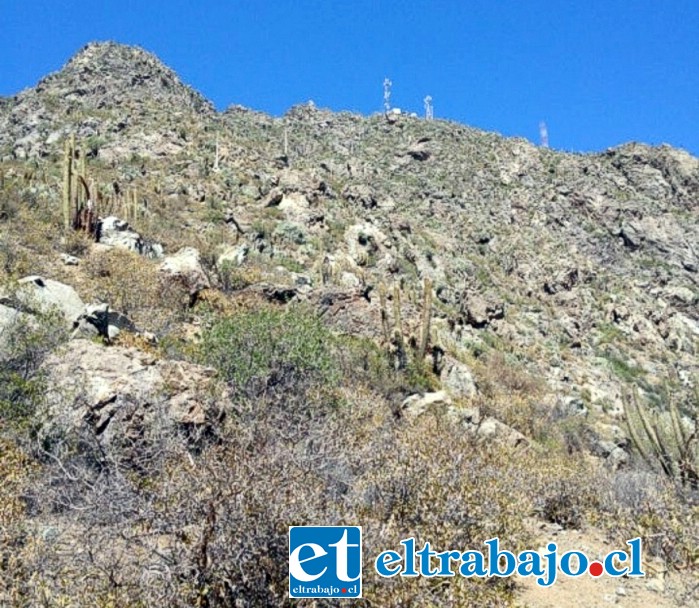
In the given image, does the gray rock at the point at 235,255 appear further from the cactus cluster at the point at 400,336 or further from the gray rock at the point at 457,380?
the gray rock at the point at 457,380

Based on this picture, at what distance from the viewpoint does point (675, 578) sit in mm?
5727

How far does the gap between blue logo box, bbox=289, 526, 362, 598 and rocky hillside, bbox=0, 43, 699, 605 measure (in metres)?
0.17

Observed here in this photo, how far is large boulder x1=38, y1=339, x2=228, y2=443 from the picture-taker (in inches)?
255

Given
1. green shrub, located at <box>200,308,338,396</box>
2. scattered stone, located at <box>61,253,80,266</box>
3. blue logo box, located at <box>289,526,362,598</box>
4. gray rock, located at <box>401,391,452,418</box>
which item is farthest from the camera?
scattered stone, located at <box>61,253,80,266</box>

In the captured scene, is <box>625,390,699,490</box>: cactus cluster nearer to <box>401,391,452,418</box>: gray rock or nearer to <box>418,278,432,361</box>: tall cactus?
<box>401,391,452,418</box>: gray rock

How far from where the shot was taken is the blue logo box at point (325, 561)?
3.98 metres

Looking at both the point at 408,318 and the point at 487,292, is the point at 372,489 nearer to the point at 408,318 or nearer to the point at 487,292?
the point at 408,318

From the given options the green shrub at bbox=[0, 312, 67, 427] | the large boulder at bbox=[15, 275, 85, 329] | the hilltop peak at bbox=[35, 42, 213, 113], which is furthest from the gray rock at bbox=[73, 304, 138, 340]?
the hilltop peak at bbox=[35, 42, 213, 113]

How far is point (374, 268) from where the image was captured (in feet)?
82.0

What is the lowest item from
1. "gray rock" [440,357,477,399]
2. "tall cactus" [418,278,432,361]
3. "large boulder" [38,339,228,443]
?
"large boulder" [38,339,228,443]

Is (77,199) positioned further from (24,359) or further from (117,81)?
(117,81)

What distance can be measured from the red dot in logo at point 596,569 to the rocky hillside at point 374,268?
1.94 ft

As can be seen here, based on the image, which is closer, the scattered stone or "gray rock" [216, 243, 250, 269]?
the scattered stone

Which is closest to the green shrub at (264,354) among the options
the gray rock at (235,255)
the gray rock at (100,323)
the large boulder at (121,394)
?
the gray rock at (100,323)
